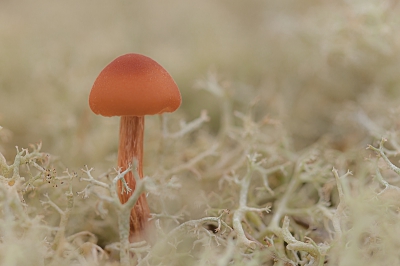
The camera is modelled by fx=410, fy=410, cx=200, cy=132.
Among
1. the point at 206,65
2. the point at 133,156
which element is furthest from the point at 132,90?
the point at 206,65

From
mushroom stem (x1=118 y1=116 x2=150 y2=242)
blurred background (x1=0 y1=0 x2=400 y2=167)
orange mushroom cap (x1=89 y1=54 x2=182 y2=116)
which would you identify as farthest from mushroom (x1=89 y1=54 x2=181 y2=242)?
blurred background (x1=0 y1=0 x2=400 y2=167)

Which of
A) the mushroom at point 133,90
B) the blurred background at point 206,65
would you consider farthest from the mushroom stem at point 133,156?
the blurred background at point 206,65

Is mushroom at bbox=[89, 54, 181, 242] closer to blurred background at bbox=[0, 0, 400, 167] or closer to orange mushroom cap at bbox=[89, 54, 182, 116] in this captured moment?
orange mushroom cap at bbox=[89, 54, 182, 116]

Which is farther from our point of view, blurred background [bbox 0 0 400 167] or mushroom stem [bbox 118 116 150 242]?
blurred background [bbox 0 0 400 167]

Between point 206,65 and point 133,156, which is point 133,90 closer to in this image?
point 133,156

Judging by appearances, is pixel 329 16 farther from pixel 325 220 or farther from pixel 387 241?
pixel 387 241

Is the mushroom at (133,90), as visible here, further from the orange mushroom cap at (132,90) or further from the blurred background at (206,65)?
the blurred background at (206,65)

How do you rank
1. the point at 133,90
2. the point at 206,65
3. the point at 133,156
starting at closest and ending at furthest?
the point at 133,90
the point at 133,156
the point at 206,65

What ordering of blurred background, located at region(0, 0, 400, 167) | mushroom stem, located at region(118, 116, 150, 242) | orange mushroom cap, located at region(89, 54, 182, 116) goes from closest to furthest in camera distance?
orange mushroom cap, located at region(89, 54, 182, 116), mushroom stem, located at region(118, 116, 150, 242), blurred background, located at region(0, 0, 400, 167)
